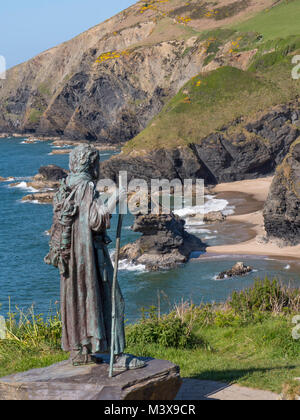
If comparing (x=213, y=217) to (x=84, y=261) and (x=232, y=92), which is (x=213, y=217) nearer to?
(x=232, y=92)

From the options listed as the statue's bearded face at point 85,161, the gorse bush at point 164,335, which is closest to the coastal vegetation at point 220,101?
the gorse bush at point 164,335

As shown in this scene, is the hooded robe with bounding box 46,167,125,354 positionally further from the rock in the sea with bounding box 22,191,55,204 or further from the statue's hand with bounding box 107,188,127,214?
the rock in the sea with bounding box 22,191,55,204

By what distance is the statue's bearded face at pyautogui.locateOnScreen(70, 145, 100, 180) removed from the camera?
28.6 feet

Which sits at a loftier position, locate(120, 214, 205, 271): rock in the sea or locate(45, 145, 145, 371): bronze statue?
locate(45, 145, 145, 371): bronze statue

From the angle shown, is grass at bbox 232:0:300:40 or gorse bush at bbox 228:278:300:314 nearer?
gorse bush at bbox 228:278:300:314

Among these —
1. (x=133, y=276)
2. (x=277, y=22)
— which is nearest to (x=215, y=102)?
(x=277, y=22)

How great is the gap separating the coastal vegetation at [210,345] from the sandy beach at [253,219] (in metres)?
24.5

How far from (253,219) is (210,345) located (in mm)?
36347

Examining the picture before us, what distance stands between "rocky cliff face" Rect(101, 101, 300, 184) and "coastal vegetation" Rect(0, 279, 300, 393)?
54024mm

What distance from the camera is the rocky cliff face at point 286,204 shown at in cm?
3969

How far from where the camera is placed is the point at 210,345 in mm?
12648

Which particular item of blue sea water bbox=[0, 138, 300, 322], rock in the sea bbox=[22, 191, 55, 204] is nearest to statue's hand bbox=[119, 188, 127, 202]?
blue sea water bbox=[0, 138, 300, 322]
